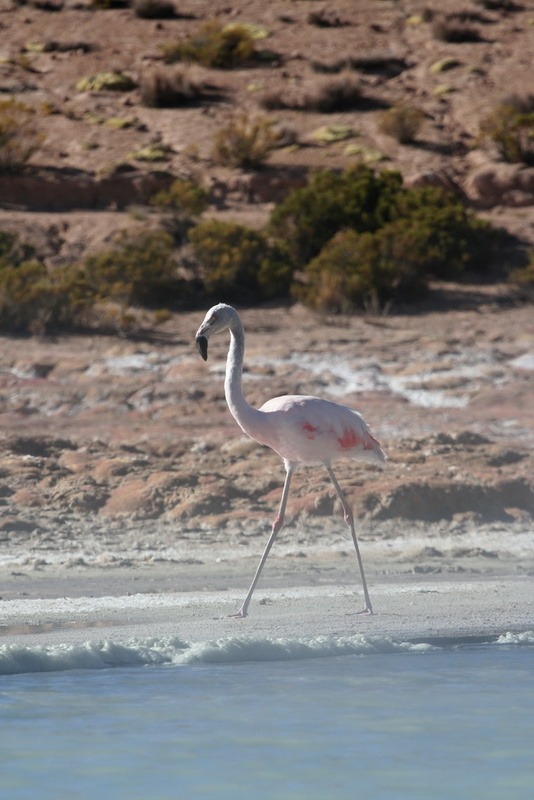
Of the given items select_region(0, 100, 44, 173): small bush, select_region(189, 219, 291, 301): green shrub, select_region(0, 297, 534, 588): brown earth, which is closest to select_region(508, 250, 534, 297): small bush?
select_region(0, 297, 534, 588): brown earth

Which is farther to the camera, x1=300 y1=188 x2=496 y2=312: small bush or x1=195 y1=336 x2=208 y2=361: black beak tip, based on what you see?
x1=300 y1=188 x2=496 y2=312: small bush

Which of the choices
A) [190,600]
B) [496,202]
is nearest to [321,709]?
[190,600]

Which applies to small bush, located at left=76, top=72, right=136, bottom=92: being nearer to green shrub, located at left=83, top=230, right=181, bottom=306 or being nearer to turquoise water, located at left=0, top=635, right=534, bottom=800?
green shrub, located at left=83, top=230, right=181, bottom=306

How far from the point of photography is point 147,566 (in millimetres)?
7953

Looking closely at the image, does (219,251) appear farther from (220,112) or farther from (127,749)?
(127,749)

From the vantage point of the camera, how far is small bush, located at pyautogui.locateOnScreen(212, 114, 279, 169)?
77.8ft

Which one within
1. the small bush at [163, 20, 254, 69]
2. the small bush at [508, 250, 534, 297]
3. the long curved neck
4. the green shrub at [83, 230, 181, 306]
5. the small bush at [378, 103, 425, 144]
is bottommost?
the small bush at [508, 250, 534, 297]

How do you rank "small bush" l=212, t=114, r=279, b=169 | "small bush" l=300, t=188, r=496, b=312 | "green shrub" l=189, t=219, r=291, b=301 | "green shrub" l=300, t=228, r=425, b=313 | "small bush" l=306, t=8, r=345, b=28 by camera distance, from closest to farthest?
"green shrub" l=300, t=228, r=425, b=313, "small bush" l=300, t=188, r=496, b=312, "green shrub" l=189, t=219, r=291, b=301, "small bush" l=212, t=114, r=279, b=169, "small bush" l=306, t=8, r=345, b=28

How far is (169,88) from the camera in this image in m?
28.0

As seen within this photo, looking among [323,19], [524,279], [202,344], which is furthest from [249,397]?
[323,19]

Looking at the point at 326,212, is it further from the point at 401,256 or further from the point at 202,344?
the point at 202,344

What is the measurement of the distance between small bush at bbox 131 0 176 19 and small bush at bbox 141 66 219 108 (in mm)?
6104

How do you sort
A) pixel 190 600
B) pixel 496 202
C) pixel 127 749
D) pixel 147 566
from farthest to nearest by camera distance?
pixel 496 202 < pixel 147 566 < pixel 190 600 < pixel 127 749

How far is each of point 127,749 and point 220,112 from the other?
992 inches
